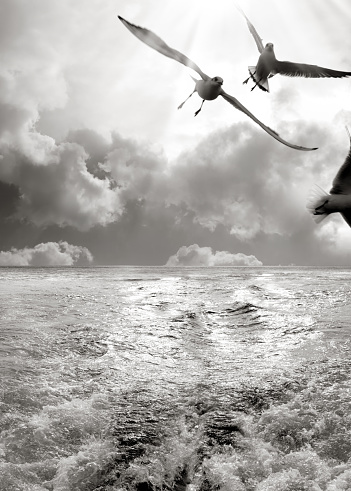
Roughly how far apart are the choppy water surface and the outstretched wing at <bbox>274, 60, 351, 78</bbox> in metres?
4.48

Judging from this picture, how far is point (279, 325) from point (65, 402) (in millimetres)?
7158

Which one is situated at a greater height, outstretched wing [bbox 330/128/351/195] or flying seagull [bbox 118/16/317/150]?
flying seagull [bbox 118/16/317/150]

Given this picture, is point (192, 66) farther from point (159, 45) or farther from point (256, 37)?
point (256, 37)

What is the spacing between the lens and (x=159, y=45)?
15.8 ft

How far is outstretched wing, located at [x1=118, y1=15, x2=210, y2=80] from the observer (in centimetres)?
435

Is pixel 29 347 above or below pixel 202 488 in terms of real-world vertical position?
above

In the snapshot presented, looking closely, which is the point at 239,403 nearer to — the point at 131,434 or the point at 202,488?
the point at 131,434

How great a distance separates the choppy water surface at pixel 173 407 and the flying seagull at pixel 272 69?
398cm

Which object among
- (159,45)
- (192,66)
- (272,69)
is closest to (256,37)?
(272,69)

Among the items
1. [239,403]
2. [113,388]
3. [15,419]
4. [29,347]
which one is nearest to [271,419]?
[239,403]

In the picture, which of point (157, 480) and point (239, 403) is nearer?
point (157, 480)

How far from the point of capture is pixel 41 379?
7.82 meters

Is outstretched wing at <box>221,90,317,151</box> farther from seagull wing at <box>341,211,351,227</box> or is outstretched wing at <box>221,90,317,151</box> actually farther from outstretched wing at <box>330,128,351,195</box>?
seagull wing at <box>341,211,351,227</box>

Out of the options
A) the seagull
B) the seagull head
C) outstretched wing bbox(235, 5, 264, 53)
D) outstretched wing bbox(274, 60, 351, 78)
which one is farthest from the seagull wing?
outstretched wing bbox(274, 60, 351, 78)
